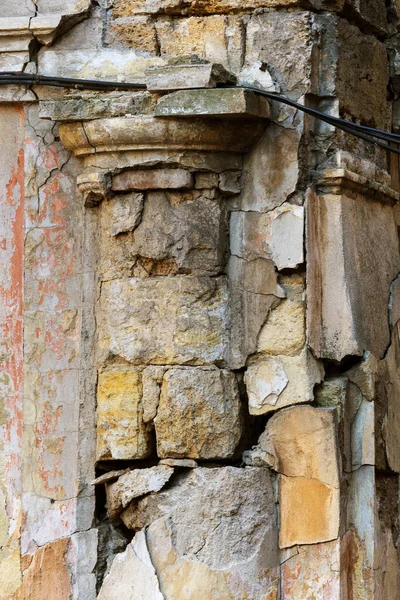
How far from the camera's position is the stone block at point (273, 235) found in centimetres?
534

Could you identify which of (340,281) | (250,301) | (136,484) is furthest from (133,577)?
(340,281)

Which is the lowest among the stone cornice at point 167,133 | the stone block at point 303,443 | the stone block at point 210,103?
the stone block at point 303,443

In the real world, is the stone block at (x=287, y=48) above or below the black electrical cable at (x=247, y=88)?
above

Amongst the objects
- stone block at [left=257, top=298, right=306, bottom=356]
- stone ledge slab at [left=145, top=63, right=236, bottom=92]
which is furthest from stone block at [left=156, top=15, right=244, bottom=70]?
stone block at [left=257, top=298, right=306, bottom=356]

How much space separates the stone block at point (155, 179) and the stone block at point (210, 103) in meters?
0.26

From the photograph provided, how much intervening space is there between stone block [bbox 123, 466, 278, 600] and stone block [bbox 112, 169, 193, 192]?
46.5 inches

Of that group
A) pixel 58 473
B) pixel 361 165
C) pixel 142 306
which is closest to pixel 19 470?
pixel 58 473

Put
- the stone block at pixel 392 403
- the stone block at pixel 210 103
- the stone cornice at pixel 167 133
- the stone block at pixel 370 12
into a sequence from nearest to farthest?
the stone block at pixel 210 103
the stone cornice at pixel 167 133
the stone block at pixel 392 403
the stone block at pixel 370 12

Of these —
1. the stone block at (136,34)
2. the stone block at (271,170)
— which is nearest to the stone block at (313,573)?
the stone block at (271,170)

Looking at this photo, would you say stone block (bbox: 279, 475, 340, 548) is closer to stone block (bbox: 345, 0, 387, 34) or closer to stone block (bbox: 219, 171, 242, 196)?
stone block (bbox: 219, 171, 242, 196)

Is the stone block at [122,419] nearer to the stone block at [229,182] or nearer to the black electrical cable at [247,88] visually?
the stone block at [229,182]

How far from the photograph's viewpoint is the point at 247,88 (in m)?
5.17

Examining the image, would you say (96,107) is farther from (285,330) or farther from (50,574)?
(50,574)

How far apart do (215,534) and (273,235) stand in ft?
4.11
